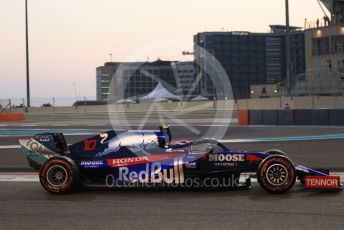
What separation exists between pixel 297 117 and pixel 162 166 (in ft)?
62.6

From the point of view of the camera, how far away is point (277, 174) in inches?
293

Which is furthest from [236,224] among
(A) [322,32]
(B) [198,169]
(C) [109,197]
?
(A) [322,32]

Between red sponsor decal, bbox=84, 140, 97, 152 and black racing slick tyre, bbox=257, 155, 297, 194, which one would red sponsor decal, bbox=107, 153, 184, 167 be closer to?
red sponsor decal, bbox=84, 140, 97, 152

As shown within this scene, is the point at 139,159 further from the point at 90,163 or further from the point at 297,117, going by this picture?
the point at 297,117

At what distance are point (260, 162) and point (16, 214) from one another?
335cm

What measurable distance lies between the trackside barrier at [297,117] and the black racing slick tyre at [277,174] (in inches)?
721

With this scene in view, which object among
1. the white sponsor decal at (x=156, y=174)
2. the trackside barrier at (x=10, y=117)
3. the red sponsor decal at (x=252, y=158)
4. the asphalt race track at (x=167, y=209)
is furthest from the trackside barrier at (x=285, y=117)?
the trackside barrier at (x=10, y=117)

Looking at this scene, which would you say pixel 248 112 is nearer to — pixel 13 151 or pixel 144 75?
pixel 13 151

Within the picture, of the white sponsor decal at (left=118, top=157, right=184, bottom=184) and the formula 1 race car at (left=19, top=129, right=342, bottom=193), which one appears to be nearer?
the formula 1 race car at (left=19, top=129, right=342, bottom=193)

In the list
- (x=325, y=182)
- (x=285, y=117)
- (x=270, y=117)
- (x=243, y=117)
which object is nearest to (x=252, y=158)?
(x=325, y=182)

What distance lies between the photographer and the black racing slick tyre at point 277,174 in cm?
742

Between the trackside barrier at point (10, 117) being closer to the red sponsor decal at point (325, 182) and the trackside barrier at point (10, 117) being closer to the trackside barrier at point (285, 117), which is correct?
the trackside barrier at point (285, 117)

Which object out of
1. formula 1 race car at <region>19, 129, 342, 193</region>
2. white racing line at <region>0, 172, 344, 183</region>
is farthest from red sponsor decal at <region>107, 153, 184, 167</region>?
white racing line at <region>0, 172, 344, 183</region>

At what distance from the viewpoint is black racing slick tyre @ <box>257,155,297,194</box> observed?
24.3 feet
